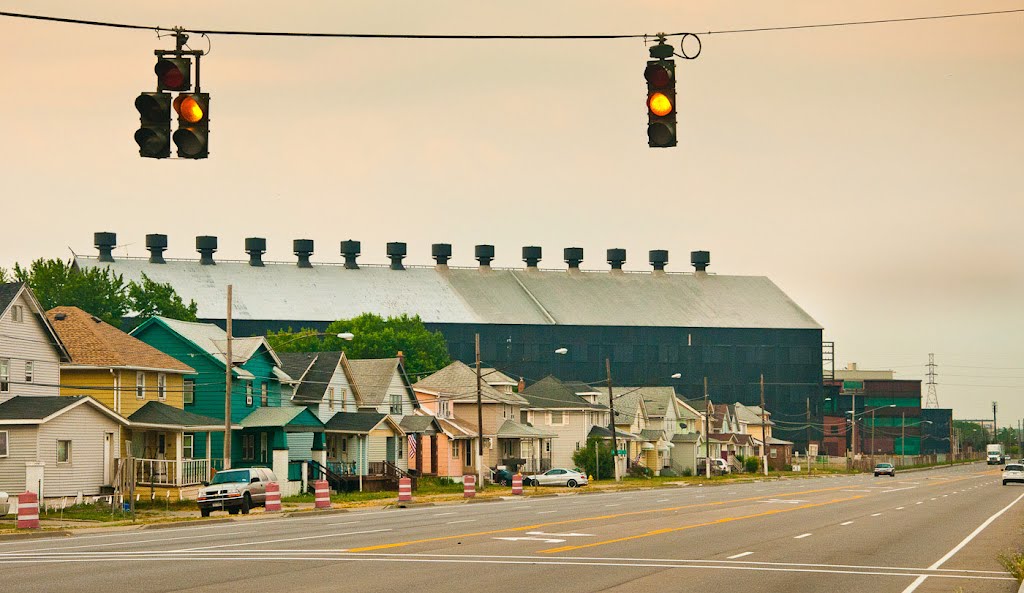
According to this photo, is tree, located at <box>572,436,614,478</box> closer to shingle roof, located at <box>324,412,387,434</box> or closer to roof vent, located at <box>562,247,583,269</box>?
shingle roof, located at <box>324,412,387,434</box>

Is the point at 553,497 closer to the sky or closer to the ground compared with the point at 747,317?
closer to the ground

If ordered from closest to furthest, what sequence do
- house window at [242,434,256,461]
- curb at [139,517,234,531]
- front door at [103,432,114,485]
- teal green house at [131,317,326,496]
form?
curb at [139,517,234,531] < front door at [103,432,114,485] < teal green house at [131,317,326,496] < house window at [242,434,256,461]

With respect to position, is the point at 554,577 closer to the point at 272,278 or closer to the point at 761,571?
the point at 761,571

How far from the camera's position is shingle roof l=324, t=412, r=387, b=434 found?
78.7 meters

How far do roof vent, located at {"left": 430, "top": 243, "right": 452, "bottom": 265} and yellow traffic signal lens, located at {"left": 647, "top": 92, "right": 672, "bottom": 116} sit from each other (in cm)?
14566

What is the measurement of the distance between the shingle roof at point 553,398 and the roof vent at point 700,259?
6019 cm

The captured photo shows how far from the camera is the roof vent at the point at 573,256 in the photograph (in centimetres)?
17175

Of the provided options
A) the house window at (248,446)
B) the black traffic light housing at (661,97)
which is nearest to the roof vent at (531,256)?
the house window at (248,446)

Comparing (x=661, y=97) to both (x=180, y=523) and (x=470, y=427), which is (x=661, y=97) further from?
(x=470, y=427)

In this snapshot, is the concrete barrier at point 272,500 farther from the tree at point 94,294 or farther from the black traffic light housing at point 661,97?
the tree at point 94,294

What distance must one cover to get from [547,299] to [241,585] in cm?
13949

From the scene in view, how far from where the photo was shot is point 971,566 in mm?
26375

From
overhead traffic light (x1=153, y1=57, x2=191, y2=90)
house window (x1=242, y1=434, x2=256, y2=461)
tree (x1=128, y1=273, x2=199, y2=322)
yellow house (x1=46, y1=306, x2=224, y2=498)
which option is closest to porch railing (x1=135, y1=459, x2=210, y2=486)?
yellow house (x1=46, y1=306, x2=224, y2=498)

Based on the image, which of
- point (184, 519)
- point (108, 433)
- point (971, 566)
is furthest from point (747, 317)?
point (971, 566)
